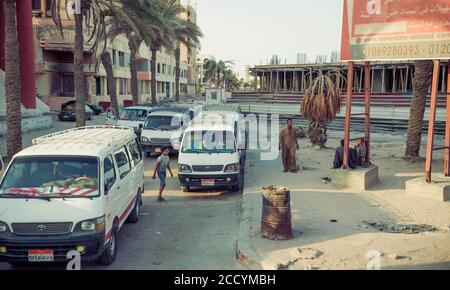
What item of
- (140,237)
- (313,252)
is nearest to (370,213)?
(313,252)

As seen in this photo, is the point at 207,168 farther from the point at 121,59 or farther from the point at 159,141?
the point at 121,59

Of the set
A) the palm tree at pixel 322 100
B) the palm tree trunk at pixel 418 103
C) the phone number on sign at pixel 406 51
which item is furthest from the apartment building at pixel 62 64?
the phone number on sign at pixel 406 51

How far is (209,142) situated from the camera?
13.1 meters

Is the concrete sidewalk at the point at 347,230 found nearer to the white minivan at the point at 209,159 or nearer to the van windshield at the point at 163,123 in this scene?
the white minivan at the point at 209,159

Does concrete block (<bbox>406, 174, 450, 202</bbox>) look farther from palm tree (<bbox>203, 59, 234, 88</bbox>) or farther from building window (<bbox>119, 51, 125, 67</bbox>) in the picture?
palm tree (<bbox>203, 59, 234, 88</bbox>)

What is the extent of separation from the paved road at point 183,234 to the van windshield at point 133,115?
944 cm

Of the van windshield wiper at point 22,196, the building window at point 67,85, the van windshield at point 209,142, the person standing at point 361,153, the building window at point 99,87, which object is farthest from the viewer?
the building window at point 99,87

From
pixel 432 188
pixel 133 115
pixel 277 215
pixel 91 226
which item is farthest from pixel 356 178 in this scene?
pixel 133 115

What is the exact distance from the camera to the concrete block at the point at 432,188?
10945 millimetres

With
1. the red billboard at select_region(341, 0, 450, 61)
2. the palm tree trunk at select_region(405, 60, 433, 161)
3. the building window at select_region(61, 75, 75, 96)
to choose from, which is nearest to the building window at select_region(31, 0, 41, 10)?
the building window at select_region(61, 75, 75, 96)

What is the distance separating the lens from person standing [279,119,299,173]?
49.5 ft

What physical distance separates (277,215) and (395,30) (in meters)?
6.52

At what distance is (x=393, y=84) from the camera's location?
36.0 metres
